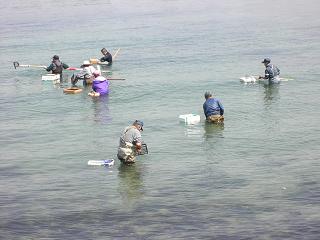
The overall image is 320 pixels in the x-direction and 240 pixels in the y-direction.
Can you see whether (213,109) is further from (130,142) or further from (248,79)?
(248,79)

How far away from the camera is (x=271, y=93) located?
35.7 m

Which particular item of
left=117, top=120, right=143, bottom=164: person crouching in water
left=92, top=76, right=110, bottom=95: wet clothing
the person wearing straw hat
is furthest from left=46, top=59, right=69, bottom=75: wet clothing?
left=117, top=120, right=143, bottom=164: person crouching in water

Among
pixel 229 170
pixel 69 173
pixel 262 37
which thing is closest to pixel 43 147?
pixel 69 173

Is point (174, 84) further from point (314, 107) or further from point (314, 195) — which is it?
point (314, 195)

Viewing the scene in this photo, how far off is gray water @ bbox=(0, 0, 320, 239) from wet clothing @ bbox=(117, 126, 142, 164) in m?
0.47

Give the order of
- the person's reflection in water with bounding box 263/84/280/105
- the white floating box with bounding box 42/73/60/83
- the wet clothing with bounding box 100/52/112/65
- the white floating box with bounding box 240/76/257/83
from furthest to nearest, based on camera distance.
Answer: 1. the wet clothing with bounding box 100/52/112/65
2. the white floating box with bounding box 42/73/60/83
3. the white floating box with bounding box 240/76/257/83
4. the person's reflection in water with bounding box 263/84/280/105

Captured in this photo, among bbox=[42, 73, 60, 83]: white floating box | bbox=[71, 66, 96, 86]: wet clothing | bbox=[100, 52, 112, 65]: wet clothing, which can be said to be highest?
bbox=[100, 52, 112, 65]: wet clothing

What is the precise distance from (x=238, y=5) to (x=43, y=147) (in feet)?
262

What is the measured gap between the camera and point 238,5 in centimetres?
10262

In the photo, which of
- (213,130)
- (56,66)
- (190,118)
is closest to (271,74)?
(190,118)

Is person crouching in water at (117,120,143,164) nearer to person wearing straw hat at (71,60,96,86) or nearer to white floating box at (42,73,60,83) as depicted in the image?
person wearing straw hat at (71,60,96,86)

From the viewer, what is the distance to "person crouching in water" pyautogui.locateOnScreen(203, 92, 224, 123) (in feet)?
94.5

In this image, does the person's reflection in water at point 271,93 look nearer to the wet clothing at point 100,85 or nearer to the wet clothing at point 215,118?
the wet clothing at point 215,118

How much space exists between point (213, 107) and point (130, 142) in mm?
7023
